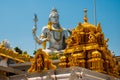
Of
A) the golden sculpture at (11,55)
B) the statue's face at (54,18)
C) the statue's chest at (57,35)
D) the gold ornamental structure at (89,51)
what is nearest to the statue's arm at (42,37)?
the statue's chest at (57,35)

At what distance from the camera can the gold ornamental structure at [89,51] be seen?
82.9 ft

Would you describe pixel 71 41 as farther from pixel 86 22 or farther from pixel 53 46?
pixel 53 46

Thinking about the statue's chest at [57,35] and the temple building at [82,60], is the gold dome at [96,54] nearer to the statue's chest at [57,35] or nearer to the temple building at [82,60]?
the temple building at [82,60]

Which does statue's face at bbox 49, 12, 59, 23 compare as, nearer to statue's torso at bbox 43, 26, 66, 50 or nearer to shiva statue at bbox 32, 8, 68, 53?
shiva statue at bbox 32, 8, 68, 53

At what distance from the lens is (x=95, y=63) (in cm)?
2500

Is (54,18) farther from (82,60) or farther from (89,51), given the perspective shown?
(82,60)

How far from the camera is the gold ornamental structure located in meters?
25.3

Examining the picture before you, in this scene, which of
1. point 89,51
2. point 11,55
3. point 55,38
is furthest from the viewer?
point 55,38

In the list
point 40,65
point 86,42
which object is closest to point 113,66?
point 86,42

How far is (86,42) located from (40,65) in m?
5.11

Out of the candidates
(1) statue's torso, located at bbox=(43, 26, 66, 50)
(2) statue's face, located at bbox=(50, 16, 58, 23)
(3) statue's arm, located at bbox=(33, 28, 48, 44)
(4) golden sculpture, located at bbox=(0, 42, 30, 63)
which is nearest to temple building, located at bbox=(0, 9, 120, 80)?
(4) golden sculpture, located at bbox=(0, 42, 30, 63)

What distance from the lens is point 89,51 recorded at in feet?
85.5

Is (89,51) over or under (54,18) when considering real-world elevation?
under

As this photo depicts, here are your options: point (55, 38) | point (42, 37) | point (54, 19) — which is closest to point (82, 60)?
point (42, 37)
